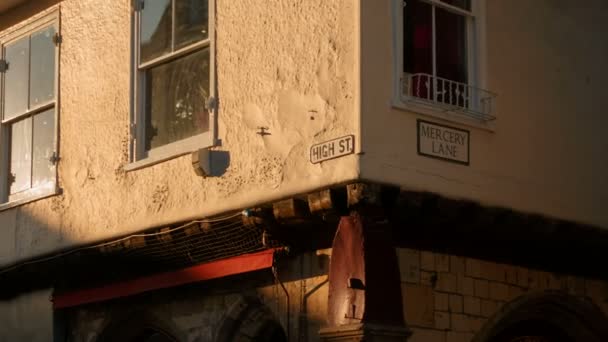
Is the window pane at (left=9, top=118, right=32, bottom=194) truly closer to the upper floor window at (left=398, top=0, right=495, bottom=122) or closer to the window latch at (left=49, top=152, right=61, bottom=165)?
the window latch at (left=49, top=152, right=61, bottom=165)

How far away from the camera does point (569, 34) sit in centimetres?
1280

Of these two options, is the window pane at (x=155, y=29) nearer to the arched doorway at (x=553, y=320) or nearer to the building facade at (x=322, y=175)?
the building facade at (x=322, y=175)

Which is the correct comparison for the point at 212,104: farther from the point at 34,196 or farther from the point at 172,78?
the point at 34,196

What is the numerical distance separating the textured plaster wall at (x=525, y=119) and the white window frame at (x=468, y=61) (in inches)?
2.0

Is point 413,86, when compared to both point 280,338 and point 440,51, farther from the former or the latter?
point 280,338

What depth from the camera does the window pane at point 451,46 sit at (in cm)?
1177

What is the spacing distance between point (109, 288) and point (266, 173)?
2.42 metres

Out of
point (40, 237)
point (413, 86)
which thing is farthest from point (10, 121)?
point (413, 86)

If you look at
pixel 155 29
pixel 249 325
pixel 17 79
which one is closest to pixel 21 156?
pixel 17 79

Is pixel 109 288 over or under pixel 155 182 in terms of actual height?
under

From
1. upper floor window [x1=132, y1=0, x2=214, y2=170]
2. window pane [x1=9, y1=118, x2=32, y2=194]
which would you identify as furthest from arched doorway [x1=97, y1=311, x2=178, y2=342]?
window pane [x1=9, y1=118, x2=32, y2=194]

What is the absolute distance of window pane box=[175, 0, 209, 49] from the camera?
→ 12672mm

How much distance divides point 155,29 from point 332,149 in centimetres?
299

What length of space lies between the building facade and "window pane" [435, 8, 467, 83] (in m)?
0.02
